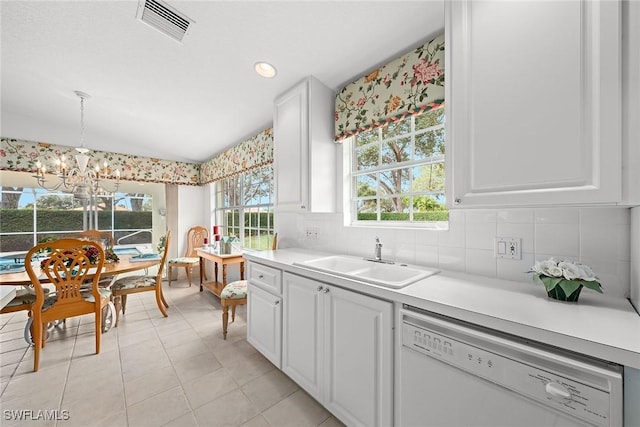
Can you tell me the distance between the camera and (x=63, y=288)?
83.9 inches

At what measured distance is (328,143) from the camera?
7.05ft

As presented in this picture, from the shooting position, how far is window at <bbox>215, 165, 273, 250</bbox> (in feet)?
11.2

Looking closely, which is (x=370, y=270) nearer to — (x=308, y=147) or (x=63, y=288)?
(x=308, y=147)

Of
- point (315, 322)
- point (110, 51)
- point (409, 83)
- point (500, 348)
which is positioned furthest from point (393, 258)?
point (110, 51)

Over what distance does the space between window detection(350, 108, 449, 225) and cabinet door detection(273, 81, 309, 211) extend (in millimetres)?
442

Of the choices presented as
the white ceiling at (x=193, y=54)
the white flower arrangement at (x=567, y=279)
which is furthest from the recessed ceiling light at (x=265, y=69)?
the white flower arrangement at (x=567, y=279)

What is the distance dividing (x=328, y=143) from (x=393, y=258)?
1089 mm

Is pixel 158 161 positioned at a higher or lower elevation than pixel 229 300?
higher

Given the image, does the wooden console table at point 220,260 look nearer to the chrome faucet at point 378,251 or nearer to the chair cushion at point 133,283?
the chair cushion at point 133,283

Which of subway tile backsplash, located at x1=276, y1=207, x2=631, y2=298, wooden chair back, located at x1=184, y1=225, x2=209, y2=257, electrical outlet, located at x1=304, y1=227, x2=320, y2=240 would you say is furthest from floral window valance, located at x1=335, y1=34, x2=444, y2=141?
wooden chair back, located at x1=184, y1=225, x2=209, y2=257

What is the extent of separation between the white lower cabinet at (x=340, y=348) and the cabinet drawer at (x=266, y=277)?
0.28 feet

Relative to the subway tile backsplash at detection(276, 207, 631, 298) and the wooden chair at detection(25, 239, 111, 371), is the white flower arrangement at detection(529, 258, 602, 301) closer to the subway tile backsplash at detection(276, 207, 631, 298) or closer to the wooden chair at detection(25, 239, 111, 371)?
the subway tile backsplash at detection(276, 207, 631, 298)

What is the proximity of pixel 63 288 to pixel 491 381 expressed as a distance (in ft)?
9.99

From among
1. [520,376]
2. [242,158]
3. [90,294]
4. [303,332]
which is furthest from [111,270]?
[520,376]
